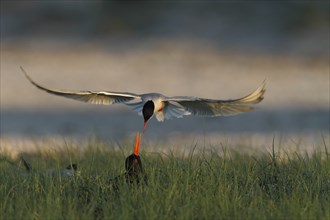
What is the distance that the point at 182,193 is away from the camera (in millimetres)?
5297

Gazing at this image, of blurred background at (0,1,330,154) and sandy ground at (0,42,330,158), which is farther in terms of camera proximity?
blurred background at (0,1,330,154)

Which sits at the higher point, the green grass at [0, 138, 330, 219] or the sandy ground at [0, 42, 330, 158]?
the sandy ground at [0, 42, 330, 158]

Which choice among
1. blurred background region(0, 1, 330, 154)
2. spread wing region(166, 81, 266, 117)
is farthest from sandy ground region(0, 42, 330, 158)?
spread wing region(166, 81, 266, 117)

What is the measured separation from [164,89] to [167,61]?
6.45ft

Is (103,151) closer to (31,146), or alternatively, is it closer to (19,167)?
(19,167)

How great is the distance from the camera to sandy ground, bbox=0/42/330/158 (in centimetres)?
1044

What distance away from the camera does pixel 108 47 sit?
1681cm

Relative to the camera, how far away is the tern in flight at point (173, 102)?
216 inches

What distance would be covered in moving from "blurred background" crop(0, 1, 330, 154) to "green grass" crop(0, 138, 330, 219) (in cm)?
363

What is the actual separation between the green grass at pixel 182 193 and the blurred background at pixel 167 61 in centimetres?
363

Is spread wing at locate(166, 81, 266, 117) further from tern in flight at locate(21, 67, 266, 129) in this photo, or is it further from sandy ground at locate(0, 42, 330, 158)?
sandy ground at locate(0, 42, 330, 158)

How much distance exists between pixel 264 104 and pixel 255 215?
7531 mm

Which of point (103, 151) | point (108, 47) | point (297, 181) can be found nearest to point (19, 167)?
point (103, 151)

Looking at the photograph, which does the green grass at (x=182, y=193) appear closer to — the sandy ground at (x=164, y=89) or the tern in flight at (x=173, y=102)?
the tern in flight at (x=173, y=102)
